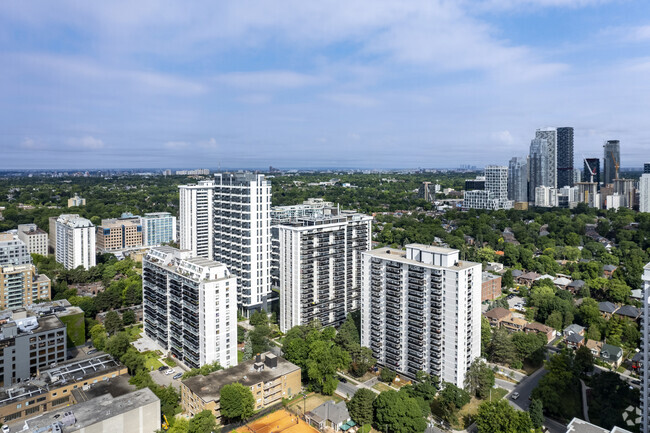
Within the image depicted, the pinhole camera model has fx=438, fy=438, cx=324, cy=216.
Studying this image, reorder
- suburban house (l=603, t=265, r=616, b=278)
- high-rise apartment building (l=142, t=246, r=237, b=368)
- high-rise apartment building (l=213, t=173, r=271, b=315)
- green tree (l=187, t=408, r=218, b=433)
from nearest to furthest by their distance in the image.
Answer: green tree (l=187, t=408, r=218, b=433) → high-rise apartment building (l=142, t=246, r=237, b=368) → high-rise apartment building (l=213, t=173, r=271, b=315) → suburban house (l=603, t=265, r=616, b=278)

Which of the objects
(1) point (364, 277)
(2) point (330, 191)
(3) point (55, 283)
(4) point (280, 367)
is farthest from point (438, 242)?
(2) point (330, 191)

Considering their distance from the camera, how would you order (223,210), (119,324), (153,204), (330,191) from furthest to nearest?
(330,191), (153,204), (223,210), (119,324)

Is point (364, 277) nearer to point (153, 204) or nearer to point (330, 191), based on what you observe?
point (153, 204)

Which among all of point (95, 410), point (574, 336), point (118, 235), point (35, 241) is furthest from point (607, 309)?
point (35, 241)

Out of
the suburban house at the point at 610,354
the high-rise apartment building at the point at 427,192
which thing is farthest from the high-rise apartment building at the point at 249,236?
the high-rise apartment building at the point at 427,192

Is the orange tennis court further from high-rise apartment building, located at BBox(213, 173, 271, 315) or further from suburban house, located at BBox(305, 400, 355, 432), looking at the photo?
high-rise apartment building, located at BBox(213, 173, 271, 315)

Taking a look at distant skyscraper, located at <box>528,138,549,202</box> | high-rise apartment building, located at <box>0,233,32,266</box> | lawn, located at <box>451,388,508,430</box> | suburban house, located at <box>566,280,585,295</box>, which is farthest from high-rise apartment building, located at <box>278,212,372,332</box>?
distant skyscraper, located at <box>528,138,549,202</box>
